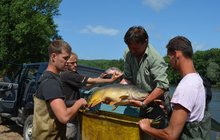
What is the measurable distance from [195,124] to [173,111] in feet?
0.78

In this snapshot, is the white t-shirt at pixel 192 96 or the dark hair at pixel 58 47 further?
the dark hair at pixel 58 47

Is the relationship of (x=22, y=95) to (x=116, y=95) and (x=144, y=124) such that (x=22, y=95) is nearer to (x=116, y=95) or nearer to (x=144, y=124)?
(x=116, y=95)

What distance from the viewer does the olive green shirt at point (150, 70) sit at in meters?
4.86

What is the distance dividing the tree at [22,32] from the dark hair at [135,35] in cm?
4810

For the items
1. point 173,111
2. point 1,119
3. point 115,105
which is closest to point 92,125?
point 115,105

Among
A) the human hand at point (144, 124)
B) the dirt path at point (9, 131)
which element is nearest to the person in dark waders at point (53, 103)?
the human hand at point (144, 124)

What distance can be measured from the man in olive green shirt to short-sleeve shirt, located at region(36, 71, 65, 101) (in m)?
0.90

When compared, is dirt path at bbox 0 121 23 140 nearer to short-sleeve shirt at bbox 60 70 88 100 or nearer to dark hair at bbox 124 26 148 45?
short-sleeve shirt at bbox 60 70 88 100

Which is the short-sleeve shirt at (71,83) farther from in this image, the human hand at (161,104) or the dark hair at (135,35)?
the human hand at (161,104)

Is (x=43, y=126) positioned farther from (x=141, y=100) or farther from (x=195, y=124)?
(x=195, y=124)

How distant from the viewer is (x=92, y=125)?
437 centimetres

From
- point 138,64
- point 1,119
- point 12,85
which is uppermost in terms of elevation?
point 138,64

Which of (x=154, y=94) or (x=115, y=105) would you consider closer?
(x=115, y=105)

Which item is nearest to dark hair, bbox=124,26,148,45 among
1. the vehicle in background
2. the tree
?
the vehicle in background
